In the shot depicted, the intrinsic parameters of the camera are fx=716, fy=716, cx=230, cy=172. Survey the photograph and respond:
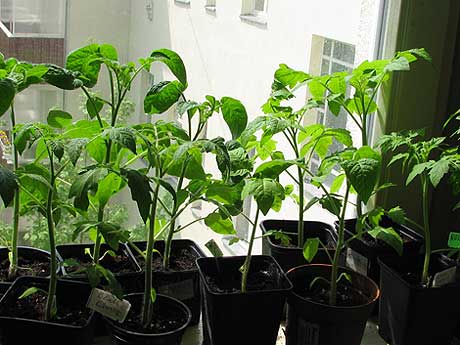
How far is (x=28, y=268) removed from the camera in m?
1.54

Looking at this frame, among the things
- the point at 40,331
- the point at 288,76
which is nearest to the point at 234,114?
the point at 288,76

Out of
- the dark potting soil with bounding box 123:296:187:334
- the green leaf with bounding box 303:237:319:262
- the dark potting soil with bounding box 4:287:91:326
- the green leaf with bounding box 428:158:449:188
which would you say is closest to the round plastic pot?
the dark potting soil with bounding box 4:287:91:326

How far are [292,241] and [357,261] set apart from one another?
0.18m

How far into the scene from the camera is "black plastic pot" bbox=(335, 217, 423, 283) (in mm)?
1803

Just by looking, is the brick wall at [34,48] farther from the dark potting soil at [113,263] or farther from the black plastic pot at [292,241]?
the black plastic pot at [292,241]

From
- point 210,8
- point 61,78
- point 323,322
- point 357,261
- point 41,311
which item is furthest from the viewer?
point 357,261

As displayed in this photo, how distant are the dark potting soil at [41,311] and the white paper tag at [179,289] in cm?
20

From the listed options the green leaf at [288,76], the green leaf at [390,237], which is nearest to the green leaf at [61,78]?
the green leaf at [288,76]

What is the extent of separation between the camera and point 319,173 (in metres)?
1.61

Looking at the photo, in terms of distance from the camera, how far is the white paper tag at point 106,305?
4.50 ft

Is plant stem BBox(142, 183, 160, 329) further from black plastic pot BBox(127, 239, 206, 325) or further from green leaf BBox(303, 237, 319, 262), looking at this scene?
green leaf BBox(303, 237, 319, 262)

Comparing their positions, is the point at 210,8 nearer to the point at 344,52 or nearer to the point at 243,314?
the point at 344,52

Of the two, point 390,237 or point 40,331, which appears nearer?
point 40,331

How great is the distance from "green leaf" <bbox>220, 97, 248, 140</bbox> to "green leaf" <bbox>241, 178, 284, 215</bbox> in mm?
115
